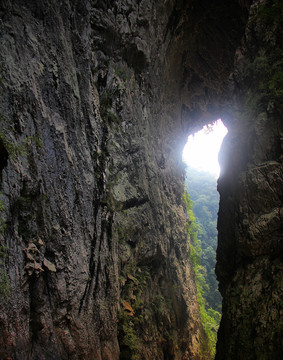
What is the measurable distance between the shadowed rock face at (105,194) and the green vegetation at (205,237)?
6670 mm

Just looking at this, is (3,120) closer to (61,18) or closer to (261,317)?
(61,18)

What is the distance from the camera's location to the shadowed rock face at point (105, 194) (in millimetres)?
4012

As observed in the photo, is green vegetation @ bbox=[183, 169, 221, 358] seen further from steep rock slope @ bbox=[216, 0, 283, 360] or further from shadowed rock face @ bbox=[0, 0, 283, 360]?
steep rock slope @ bbox=[216, 0, 283, 360]

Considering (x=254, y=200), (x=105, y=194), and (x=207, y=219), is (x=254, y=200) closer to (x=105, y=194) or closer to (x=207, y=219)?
(x=105, y=194)

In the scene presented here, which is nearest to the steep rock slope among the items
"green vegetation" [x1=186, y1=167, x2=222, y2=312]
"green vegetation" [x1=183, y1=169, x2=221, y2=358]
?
"green vegetation" [x1=183, y1=169, x2=221, y2=358]

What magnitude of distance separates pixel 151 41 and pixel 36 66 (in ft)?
18.9

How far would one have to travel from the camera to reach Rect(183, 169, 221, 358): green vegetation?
16.3 meters

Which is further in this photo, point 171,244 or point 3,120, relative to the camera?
point 171,244

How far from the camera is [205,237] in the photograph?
3559cm

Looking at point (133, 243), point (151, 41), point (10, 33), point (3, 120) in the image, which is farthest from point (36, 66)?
point (151, 41)

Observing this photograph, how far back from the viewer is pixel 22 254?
3844 millimetres

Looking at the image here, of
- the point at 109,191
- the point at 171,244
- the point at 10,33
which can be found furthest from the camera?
the point at 171,244

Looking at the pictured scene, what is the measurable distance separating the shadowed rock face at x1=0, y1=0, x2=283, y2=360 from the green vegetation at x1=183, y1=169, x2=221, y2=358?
6.67 meters

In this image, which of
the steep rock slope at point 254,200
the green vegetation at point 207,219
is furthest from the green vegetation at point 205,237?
the steep rock slope at point 254,200
